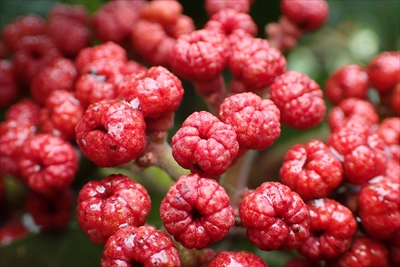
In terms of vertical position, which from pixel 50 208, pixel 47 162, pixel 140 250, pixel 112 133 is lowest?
pixel 50 208

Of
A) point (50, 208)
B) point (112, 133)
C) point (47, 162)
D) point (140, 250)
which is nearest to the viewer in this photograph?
point (140, 250)

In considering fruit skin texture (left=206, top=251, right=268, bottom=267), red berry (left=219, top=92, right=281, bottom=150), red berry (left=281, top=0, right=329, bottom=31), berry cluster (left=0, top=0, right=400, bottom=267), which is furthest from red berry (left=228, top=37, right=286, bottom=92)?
fruit skin texture (left=206, top=251, right=268, bottom=267)

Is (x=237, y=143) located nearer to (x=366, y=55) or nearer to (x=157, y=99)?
(x=157, y=99)

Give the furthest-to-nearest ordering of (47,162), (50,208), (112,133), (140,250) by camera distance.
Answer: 1. (50,208)
2. (47,162)
3. (112,133)
4. (140,250)

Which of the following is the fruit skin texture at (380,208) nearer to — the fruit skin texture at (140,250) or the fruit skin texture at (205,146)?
the fruit skin texture at (205,146)

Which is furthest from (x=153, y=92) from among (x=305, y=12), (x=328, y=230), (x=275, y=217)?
(x=305, y=12)

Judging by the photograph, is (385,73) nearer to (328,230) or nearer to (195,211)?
(328,230)
